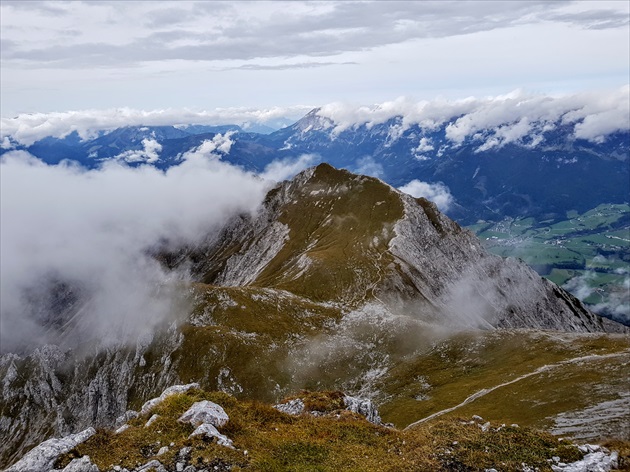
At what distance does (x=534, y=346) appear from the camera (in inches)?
4577

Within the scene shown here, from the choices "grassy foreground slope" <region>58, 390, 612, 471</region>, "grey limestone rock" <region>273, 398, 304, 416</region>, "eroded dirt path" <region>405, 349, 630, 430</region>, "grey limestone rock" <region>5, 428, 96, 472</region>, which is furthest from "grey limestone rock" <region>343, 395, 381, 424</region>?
"eroded dirt path" <region>405, 349, 630, 430</region>

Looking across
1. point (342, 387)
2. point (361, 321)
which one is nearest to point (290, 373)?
point (342, 387)

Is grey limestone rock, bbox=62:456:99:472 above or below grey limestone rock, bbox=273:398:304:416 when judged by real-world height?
above

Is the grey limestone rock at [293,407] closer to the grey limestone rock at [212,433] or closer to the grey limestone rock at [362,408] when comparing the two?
the grey limestone rock at [362,408]

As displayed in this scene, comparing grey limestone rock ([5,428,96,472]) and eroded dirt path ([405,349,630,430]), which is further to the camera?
eroded dirt path ([405,349,630,430])

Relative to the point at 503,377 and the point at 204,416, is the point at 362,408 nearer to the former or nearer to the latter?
the point at 204,416

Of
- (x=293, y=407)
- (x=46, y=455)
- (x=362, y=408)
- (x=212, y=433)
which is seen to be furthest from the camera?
(x=362, y=408)

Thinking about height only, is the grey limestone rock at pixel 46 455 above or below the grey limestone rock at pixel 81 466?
below

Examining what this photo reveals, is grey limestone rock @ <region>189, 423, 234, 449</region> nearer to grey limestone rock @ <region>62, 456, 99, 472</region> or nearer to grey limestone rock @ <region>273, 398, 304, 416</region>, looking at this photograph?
grey limestone rock @ <region>62, 456, 99, 472</region>

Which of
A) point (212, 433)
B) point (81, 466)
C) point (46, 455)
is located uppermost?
point (81, 466)

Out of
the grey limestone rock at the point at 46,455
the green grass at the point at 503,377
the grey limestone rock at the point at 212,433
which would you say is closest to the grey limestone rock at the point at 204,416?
the grey limestone rock at the point at 212,433

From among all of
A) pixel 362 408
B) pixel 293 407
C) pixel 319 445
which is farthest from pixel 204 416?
pixel 362 408

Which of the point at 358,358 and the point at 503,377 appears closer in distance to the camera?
the point at 503,377

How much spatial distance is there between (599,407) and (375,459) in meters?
51.9
